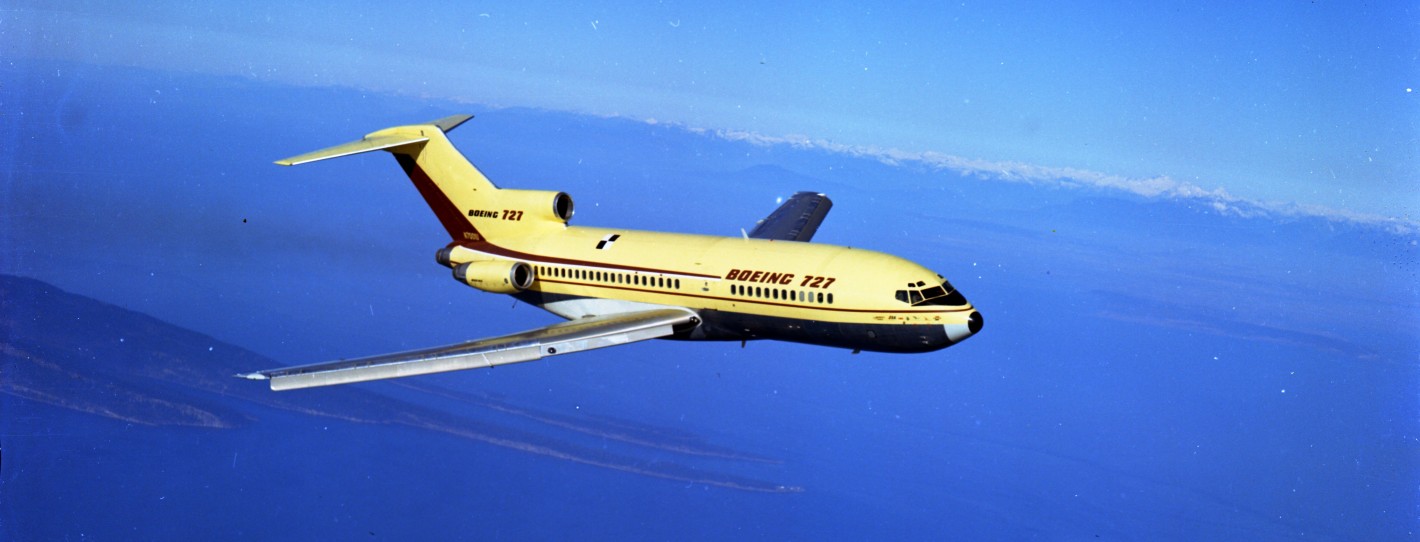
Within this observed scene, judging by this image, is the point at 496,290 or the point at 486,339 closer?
the point at 486,339

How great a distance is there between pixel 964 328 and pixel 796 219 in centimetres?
1234

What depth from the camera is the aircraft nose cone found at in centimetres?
3941

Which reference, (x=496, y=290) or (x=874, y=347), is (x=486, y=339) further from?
(x=874, y=347)

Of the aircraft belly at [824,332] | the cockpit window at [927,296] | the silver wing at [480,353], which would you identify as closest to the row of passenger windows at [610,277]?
the silver wing at [480,353]

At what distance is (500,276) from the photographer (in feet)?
150

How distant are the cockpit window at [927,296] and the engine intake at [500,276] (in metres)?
12.5

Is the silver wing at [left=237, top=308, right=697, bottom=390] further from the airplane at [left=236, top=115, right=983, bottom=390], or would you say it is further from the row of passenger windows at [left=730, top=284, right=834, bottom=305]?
Answer: the row of passenger windows at [left=730, top=284, right=834, bottom=305]

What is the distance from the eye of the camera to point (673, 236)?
44.8 meters

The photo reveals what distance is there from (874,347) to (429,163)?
18.2m

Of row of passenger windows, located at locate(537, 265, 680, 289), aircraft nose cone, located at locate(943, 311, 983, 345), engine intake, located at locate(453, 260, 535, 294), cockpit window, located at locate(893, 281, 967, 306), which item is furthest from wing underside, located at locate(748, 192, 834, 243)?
aircraft nose cone, located at locate(943, 311, 983, 345)

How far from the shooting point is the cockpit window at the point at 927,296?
39812 mm

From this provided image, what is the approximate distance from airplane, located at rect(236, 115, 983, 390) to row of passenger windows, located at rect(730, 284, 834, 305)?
29mm

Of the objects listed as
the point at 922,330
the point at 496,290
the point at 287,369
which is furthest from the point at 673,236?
the point at 287,369

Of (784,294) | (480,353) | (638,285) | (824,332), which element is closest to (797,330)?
(824,332)
